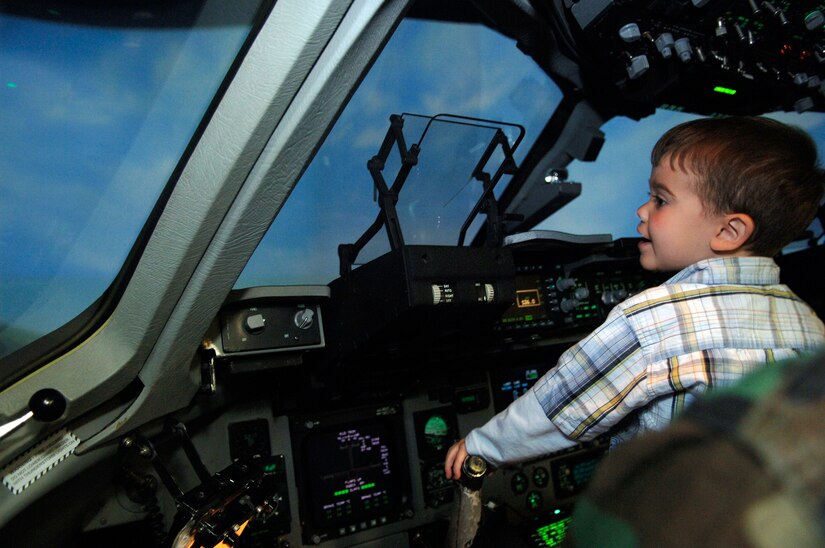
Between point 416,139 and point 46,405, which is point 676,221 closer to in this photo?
point 416,139

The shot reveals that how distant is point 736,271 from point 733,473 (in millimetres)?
962

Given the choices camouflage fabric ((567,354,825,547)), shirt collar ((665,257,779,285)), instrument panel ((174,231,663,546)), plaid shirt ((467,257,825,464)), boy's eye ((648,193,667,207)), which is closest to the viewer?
camouflage fabric ((567,354,825,547))

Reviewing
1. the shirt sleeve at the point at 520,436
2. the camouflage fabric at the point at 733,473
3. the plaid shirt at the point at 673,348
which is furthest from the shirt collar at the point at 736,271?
the camouflage fabric at the point at 733,473

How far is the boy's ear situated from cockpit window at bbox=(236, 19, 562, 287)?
977 mm

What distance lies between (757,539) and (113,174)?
1269 mm

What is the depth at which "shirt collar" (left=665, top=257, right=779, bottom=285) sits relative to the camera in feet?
3.47

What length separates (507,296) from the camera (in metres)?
1.56

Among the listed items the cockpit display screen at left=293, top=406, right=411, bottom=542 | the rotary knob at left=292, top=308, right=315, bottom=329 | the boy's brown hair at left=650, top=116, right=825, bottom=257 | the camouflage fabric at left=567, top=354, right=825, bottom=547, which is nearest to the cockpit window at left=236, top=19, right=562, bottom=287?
the rotary knob at left=292, top=308, right=315, bottom=329

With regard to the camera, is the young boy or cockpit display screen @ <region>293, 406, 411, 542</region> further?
cockpit display screen @ <region>293, 406, 411, 542</region>

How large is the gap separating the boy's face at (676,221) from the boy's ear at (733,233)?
1cm

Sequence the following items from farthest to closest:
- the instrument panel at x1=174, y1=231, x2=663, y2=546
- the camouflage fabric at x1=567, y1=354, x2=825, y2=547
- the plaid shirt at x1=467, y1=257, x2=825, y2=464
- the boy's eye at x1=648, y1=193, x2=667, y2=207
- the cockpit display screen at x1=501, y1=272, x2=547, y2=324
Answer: the cockpit display screen at x1=501, y1=272, x2=547, y2=324
the instrument panel at x1=174, y1=231, x2=663, y2=546
the boy's eye at x1=648, y1=193, x2=667, y2=207
the plaid shirt at x1=467, y1=257, x2=825, y2=464
the camouflage fabric at x1=567, y1=354, x2=825, y2=547

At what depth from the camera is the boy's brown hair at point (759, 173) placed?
108 cm

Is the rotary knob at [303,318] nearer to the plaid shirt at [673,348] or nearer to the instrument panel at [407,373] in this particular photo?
the instrument panel at [407,373]

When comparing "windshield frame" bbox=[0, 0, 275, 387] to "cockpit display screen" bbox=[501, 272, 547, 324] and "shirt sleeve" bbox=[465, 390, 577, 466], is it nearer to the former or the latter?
"shirt sleeve" bbox=[465, 390, 577, 466]
